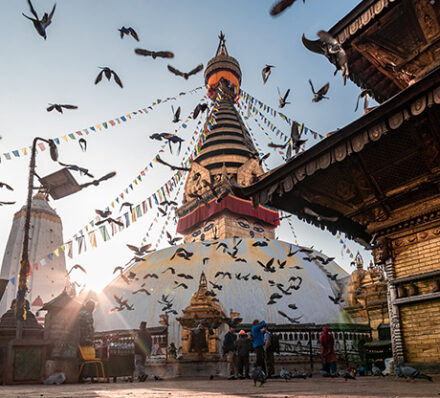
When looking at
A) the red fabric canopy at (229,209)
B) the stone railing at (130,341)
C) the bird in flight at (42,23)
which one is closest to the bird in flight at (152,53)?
the bird in flight at (42,23)

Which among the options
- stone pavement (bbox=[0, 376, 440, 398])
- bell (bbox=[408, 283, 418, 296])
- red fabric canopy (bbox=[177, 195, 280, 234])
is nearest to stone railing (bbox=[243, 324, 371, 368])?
bell (bbox=[408, 283, 418, 296])

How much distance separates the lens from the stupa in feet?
71.5

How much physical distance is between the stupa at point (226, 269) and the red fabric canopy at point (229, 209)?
0.08m

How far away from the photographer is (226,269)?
78.8 ft

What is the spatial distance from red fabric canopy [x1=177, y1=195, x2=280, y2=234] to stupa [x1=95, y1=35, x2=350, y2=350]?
0.08 metres

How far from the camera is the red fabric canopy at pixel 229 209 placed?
31.3 metres

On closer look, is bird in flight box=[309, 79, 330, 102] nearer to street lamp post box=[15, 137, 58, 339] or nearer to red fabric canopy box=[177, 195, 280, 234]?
street lamp post box=[15, 137, 58, 339]

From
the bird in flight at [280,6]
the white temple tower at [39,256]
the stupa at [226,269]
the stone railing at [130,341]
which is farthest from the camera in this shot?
the white temple tower at [39,256]

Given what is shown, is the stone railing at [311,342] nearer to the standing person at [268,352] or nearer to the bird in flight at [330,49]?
the standing person at [268,352]

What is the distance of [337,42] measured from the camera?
9148 millimetres

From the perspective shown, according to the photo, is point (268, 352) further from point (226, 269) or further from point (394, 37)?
point (226, 269)

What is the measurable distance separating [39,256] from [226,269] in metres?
22.6

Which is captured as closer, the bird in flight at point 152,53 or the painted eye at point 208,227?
the bird in flight at point 152,53

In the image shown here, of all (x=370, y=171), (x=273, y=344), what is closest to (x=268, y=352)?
(x=273, y=344)
